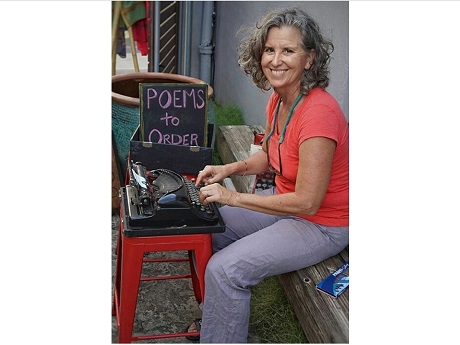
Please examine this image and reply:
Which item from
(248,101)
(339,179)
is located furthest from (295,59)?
(248,101)

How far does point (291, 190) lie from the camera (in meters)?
2.43

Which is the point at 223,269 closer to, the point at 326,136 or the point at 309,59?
the point at 326,136

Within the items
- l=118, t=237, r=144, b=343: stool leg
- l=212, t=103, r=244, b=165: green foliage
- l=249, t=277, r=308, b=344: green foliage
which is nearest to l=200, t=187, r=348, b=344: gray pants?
l=118, t=237, r=144, b=343: stool leg

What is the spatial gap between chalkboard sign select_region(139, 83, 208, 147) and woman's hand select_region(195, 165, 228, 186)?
593 mm

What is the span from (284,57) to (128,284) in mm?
1092

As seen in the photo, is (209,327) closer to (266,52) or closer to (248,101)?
(266,52)

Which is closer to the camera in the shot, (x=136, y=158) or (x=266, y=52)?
(x=266, y=52)

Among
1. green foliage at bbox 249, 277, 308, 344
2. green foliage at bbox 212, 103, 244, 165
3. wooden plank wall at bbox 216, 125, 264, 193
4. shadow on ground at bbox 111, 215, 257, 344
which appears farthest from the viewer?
green foliage at bbox 212, 103, 244, 165

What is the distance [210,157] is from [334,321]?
1.04 meters

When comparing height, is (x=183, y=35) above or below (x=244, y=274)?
above

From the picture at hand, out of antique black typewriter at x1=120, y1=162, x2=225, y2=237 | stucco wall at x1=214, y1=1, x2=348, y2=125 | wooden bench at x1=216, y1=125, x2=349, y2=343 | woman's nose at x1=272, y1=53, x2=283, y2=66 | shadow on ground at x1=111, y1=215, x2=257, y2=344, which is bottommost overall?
shadow on ground at x1=111, y1=215, x2=257, y2=344

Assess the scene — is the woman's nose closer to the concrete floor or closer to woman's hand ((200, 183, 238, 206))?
woman's hand ((200, 183, 238, 206))

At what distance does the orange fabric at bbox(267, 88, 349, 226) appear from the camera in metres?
2.16

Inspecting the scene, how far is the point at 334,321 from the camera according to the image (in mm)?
2104
